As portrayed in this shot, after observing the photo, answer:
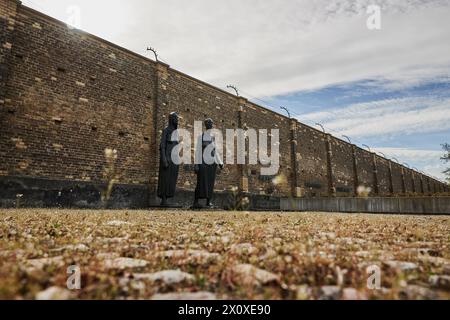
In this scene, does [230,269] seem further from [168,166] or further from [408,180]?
[408,180]

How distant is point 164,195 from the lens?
30.6 feet

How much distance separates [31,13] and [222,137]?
9740 millimetres

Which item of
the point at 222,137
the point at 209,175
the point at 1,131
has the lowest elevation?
the point at 209,175

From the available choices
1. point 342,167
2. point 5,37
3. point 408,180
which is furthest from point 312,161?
point 408,180

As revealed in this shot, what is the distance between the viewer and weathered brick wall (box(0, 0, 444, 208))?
848 centimetres

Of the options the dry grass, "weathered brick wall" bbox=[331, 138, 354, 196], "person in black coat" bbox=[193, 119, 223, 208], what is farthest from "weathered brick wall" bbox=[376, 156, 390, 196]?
the dry grass

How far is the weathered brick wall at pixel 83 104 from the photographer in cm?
848

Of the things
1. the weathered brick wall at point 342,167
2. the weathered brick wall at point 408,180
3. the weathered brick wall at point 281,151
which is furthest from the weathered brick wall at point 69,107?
the weathered brick wall at point 408,180

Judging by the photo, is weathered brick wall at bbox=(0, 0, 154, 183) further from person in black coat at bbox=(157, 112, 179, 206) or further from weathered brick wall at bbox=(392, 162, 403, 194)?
weathered brick wall at bbox=(392, 162, 403, 194)

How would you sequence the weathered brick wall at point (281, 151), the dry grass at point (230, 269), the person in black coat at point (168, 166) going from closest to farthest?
1. the dry grass at point (230, 269)
2. the person in black coat at point (168, 166)
3. the weathered brick wall at point (281, 151)

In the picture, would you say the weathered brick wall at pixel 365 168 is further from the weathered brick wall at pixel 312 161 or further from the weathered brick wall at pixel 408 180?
the weathered brick wall at pixel 408 180
